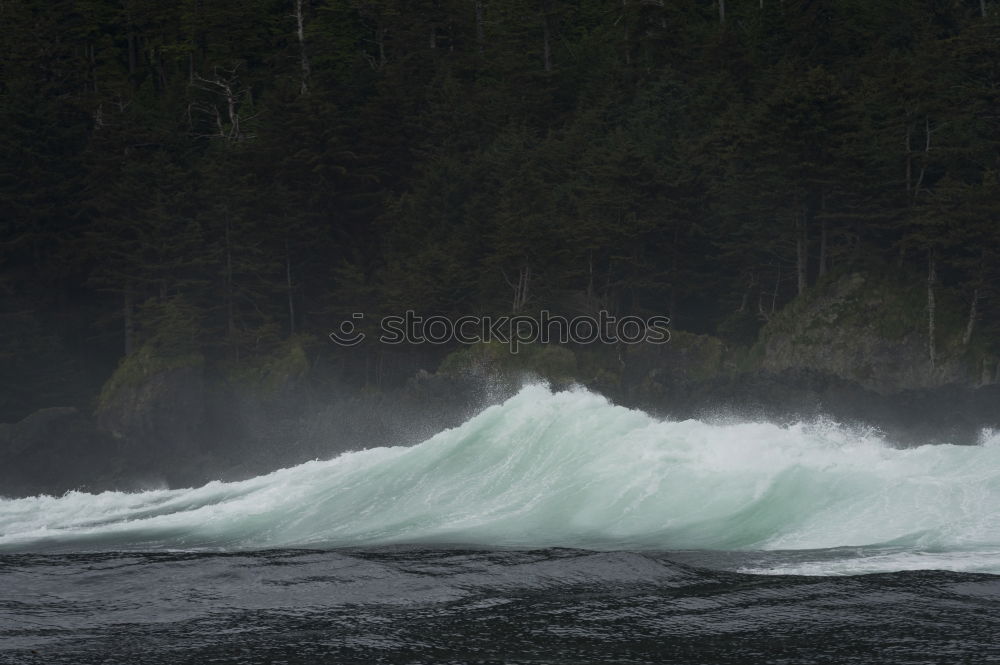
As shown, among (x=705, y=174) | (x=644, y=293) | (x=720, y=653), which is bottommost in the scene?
(x=720, y=653)

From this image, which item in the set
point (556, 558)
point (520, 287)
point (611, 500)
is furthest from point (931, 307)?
point (556, 558)

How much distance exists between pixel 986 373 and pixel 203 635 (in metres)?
25.9

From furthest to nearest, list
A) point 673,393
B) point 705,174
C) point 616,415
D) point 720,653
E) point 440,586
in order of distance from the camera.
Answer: point 705,174, point 673,393, point 616,415, point 440,586, point 720,653

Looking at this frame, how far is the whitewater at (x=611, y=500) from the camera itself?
16109 mm

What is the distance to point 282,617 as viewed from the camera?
11.4 meters

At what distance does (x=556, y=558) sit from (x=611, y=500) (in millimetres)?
6149

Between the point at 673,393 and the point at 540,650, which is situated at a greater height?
the point at 673,393

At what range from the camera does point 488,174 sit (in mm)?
41750

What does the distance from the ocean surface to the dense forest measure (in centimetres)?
1032

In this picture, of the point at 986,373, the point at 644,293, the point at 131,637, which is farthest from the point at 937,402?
the point at 131,637

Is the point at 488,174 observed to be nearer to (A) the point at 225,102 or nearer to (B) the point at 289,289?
(B) the point at 289,289

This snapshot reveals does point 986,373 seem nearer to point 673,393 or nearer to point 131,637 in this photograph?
point 673,393

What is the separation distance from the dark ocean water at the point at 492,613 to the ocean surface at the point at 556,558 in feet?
0.13

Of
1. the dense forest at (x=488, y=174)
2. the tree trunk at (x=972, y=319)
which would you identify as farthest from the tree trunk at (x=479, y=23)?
the tree trunk at (x=972, y=319)
